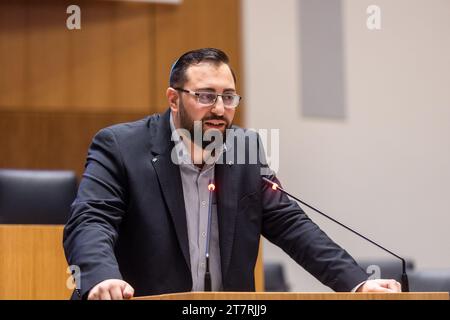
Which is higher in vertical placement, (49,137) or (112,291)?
(49,137)

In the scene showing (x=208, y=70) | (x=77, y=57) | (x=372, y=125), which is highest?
(x=77, y=57)

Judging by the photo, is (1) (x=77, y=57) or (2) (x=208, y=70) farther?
(1) (x=77, y=57)

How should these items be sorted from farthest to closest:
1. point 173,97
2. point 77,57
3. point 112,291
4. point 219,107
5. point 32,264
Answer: point 77,57 → point 32,264 → point 173,97 → point 219,107 → point 112,291

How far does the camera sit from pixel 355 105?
16.5ft


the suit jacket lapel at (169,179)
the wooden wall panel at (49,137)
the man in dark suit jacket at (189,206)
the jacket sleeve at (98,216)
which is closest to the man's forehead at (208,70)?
the man in dark suit jacket at (189,206)

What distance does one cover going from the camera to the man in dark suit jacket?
83.0 inches

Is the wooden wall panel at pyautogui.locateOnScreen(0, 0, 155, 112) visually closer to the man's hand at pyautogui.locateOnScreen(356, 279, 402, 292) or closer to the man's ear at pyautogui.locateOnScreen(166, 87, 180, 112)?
the man's ear at pyautogui.locateOnScreen(166, 87, 180, 112)

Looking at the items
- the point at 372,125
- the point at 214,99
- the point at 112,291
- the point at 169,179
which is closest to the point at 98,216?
the point at 169,179

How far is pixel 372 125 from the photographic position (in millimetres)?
5055

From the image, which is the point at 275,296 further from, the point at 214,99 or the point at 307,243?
the point at 214,99

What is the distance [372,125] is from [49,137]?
6.78 ft

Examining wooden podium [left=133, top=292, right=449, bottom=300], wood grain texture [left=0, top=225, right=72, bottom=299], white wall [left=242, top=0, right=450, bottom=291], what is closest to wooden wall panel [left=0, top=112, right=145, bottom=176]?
white wall [left=242, top=0, right=450, bottom=291]
